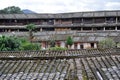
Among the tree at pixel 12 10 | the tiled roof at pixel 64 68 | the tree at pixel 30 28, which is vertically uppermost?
the tree at pixel 12 10

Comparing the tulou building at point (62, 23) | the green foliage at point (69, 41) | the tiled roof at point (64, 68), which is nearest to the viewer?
the tiled roof at point (64, 68)

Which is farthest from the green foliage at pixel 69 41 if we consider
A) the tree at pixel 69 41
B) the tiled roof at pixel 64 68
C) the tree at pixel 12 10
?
the tree at pixel 12 10

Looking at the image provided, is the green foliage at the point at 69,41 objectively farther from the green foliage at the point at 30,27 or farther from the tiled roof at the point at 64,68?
the tiled roof at the point at 64,68

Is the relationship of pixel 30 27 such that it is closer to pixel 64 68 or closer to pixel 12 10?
pixel 12 10

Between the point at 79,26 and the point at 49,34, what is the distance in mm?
7959

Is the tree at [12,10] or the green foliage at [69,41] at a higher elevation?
the tree at [12,10]

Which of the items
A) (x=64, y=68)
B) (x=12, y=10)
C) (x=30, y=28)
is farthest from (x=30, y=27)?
(x=64, y=68)

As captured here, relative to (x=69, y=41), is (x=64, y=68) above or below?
above

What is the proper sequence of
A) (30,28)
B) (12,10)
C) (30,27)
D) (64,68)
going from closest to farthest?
(64,68)
(30,27)
(30,28)
(12,10)

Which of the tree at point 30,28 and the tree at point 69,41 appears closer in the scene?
the tree at point 69,41

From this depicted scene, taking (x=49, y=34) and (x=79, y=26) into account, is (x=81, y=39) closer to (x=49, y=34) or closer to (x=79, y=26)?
(x=49, y=34)

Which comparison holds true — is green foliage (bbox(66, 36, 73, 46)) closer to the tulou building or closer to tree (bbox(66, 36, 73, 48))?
tree (bbox(66, 36, 73, 48))

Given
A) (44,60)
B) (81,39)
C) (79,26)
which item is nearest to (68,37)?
(81,39)

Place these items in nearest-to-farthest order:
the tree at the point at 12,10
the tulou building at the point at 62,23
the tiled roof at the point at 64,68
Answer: the tiled roof at the point at 64,68 → the tulou building at the point at 62,23 → the tree at the point at 12,10
